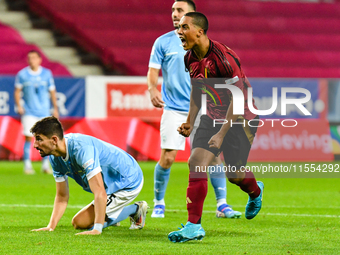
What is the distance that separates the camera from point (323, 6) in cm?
1911

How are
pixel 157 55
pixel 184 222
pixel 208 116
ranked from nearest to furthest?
pixel 208 116 < pixel 184 222 < pixel 157 55

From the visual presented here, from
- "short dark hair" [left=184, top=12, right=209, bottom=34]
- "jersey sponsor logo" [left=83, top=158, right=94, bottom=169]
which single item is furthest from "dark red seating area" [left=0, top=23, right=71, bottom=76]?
"short dark hair" [left=184, top=12, right=209, bottom=34]

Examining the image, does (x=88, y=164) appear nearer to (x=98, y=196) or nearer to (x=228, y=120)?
(x=98, y=196)

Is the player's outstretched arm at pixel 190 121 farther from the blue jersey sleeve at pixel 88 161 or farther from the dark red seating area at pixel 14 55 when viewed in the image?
the dark red seating area at pixel 14 55

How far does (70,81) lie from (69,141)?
8538mm

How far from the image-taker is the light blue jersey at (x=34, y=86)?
10.1 metres

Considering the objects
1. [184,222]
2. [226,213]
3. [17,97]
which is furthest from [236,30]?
[184,222]

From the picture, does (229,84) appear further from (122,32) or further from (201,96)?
(122,32)

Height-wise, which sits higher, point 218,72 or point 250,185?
point 218,72

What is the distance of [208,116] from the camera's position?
14.0ft

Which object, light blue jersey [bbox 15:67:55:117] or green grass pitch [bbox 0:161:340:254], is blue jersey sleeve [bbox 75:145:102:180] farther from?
light blue jersey [bbox 15:67:55:117]

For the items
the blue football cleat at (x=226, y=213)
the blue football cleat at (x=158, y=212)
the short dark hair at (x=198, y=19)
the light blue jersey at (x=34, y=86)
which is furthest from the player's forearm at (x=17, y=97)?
the short dark hair at (x=198, y=19)

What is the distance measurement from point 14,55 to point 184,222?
37.5 feet

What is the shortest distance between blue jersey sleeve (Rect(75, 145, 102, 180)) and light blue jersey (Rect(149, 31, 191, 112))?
1.64m
